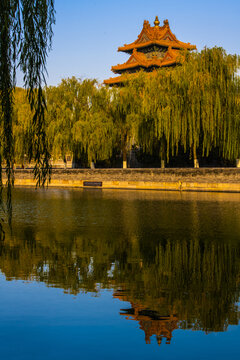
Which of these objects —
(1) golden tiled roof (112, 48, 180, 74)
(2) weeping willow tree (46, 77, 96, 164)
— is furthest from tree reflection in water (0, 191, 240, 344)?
(1) golden tiled roof (112, 48, 180, 74)

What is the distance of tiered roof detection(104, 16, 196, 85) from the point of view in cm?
4828

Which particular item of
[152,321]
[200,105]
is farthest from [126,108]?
[152,321]

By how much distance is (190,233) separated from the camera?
12.0m

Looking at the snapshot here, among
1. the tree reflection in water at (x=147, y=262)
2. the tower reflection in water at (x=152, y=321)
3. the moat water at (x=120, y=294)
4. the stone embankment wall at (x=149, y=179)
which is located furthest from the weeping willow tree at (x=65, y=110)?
the tower reflection in water at (x=152, y=321)

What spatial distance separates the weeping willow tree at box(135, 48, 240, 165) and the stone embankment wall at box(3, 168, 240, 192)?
130 cm

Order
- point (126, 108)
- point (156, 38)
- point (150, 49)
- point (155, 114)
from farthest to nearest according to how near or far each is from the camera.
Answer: point (150, 49), point (156, 38), point (126, 108), point (155, 114)

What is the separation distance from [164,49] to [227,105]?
25.7m

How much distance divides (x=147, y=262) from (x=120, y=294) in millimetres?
2185

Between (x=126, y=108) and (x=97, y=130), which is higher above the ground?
(x=126, y=108)

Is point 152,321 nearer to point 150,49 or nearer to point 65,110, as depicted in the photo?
point 65,110

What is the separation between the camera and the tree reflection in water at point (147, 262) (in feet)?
18.1

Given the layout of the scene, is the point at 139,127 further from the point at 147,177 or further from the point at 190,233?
the point at 190,233

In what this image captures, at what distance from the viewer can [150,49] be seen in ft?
170

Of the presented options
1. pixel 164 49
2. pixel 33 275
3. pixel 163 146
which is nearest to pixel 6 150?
pixel 33 275
